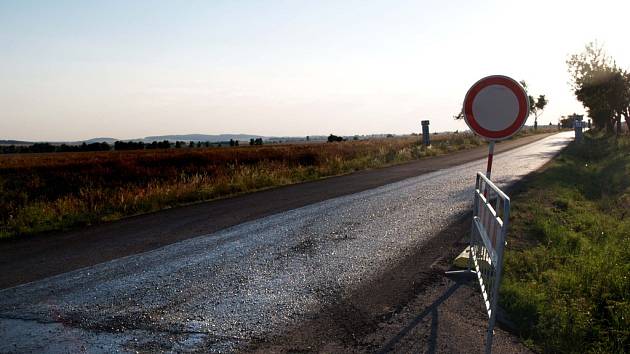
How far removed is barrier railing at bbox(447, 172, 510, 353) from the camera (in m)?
3.85

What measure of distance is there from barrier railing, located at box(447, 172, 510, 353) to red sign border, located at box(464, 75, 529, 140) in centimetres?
55

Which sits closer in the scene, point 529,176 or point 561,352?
point 561,352

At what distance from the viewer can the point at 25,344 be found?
171 inches

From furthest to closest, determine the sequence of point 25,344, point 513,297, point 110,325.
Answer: point 513,297, point 110,325, point 25,344

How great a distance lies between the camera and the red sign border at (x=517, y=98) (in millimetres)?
5488

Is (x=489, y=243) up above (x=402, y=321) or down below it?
above

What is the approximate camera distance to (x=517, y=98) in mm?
5520

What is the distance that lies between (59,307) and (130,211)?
7.51 m

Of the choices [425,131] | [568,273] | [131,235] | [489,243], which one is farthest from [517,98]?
[425,131]

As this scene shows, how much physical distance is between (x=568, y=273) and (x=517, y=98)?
221 cm

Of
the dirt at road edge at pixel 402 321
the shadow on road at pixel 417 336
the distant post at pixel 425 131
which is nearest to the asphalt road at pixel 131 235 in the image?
the dirt at road edge at pixel 402 321

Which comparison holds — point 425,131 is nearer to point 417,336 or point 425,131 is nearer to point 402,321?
point 402,321

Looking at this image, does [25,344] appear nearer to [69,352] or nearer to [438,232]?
[69,352]

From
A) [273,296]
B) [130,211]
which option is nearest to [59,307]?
[273,296]
